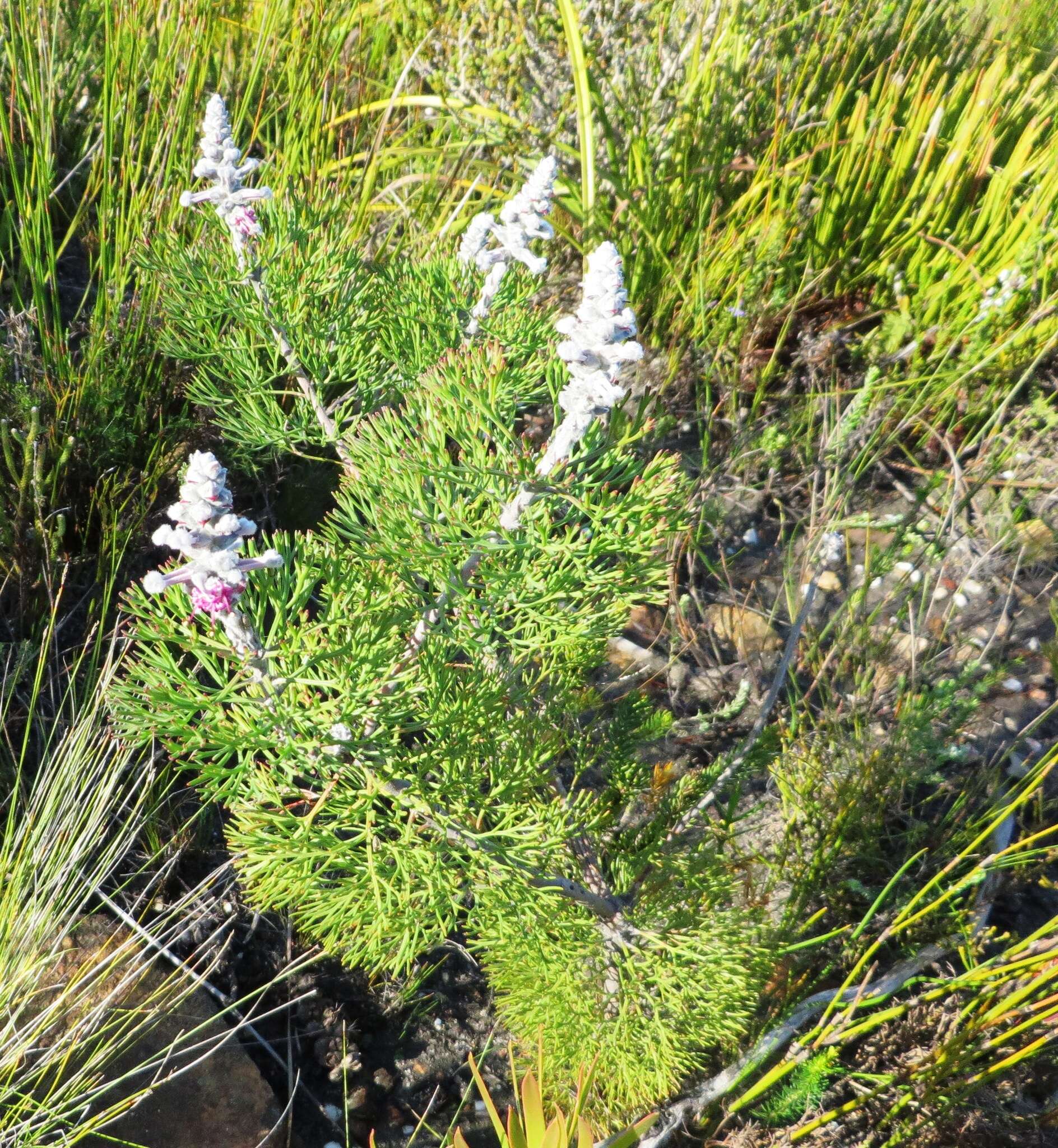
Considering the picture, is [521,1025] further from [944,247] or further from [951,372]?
[944,247]

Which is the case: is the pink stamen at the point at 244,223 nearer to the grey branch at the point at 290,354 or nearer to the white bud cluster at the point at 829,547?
the grey branch at the point at 290,354

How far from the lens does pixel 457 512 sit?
37.4 inches

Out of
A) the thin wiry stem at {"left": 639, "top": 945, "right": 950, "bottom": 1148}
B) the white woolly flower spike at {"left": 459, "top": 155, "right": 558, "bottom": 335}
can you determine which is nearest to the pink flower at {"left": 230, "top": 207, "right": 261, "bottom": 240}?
the white woolly flower spike at {"left": 459, "top": 155, "right": 558, "bottom": 335}

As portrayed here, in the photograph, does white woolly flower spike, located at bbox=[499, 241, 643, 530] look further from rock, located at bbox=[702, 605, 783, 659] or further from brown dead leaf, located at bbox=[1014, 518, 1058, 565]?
brown dead leaf, located at bbox=[1014, 518, 1058, 565]

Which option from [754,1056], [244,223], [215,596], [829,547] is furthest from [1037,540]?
[215,596]

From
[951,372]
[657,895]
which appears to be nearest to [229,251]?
[657,895]

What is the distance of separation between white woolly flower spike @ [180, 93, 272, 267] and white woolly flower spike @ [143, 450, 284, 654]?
56 cm

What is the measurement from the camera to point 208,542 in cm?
74

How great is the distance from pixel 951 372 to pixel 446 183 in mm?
1403

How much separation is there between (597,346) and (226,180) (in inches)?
26.5

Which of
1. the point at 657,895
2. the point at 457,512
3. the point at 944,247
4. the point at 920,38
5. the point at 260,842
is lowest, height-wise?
the point at 657,895

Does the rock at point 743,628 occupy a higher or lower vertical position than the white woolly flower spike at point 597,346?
lower

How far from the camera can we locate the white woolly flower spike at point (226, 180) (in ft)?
A: 3.65

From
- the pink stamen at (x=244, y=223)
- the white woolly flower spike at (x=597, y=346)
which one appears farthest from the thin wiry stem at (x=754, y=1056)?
the pink stamen at (x=244, y=223)
